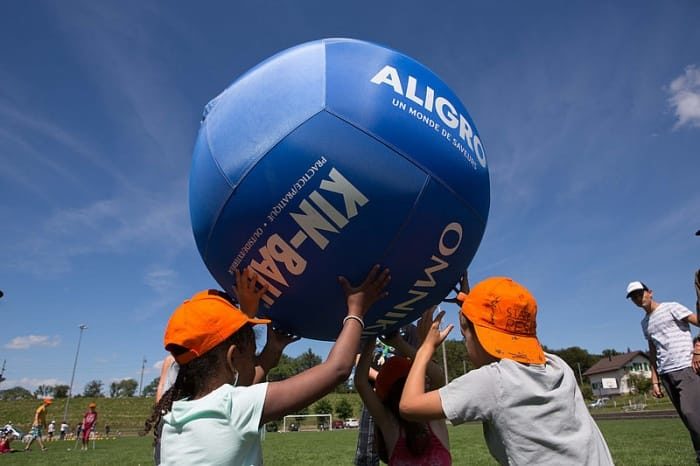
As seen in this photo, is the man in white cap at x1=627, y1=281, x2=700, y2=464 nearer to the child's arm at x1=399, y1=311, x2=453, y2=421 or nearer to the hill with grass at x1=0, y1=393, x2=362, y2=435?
the child's arm at x1=399, y1=311, x2=453, y2=421

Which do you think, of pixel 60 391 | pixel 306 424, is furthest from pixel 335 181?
pixel 60 391

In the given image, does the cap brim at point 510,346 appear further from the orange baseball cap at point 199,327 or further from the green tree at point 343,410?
the green tree at point 343,410

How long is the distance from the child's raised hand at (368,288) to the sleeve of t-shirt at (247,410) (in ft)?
2.27

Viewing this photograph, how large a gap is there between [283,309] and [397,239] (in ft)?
2.45

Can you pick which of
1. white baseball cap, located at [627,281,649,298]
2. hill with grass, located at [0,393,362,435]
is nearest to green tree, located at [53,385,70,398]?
hill with grass, located at [0,393,362,435]

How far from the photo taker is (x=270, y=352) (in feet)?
9.65

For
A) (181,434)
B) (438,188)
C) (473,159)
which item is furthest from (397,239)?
(181,434)

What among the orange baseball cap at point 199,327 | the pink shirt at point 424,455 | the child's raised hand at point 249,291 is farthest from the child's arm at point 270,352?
the pink shirt at point 424,455

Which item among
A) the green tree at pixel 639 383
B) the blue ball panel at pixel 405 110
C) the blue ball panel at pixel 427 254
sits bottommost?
the blue ball panel at pixel 427 254

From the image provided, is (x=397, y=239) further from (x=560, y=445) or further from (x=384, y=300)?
(x=560, y=445)

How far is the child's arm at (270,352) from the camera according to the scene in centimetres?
292

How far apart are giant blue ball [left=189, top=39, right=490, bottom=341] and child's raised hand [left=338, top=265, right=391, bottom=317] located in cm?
4

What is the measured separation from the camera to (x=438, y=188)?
256cm

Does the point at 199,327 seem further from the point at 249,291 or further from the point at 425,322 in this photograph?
the point at 425,322
